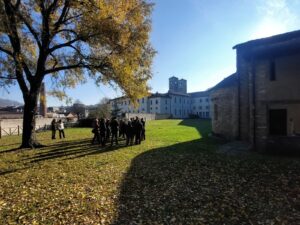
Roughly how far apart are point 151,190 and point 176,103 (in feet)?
330

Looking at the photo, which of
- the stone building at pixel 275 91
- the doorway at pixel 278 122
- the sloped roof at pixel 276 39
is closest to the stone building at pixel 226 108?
the sloped roof at pixel 276 39

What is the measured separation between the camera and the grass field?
263 inches

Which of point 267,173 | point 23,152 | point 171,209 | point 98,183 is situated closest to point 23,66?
point 23,152

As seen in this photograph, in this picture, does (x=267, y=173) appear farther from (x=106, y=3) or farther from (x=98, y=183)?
(x=106, y=3)

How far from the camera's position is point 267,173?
35.7ft

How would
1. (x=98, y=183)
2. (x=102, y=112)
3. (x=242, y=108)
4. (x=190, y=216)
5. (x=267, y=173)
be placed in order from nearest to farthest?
(x=190, y=216), (x=98, y=183), (x=267, y=173), (x=242, y=108), (x=102, y=112)

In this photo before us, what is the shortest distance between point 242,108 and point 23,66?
17.1 meters

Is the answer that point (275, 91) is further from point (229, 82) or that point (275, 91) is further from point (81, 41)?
point (81, 41)

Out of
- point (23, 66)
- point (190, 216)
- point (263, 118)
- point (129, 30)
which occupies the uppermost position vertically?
point (129, 30)

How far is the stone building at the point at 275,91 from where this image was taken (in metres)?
15.1

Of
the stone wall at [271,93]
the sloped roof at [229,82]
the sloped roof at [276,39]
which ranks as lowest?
the stone wall at [271,93]

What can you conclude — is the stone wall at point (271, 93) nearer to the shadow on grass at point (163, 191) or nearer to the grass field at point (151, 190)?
the grass field at point (151, 190)

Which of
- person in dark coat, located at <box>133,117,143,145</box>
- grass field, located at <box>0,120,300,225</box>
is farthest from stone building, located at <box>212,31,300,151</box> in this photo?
person in dark coat, located at <box>133,117,143,145</box>

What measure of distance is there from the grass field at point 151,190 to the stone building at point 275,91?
2.04 metres
